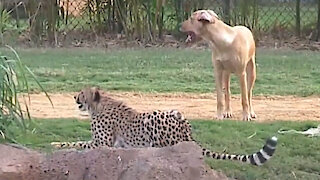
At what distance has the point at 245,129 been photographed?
6.80m

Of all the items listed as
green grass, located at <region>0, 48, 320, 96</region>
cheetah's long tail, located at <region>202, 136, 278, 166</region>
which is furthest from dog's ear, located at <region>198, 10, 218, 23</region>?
cheetah's long tail, located at <region>202, 136, 278, 166</region>

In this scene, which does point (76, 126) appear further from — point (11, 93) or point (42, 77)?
point (42, 77)

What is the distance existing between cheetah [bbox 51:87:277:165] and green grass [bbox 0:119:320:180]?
98 millimetres

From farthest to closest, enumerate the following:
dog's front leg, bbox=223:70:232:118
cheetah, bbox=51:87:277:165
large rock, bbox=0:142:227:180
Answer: dog's front leg, bbox=223:70:232:118
cheetah, bbox=51:87:277:165
large rock, bbox=0:142:227:180

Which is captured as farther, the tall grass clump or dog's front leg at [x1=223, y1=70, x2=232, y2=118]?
dog's front leg at [x1=223, y1=70, x2=232, y2=118]

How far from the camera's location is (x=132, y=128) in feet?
18.9

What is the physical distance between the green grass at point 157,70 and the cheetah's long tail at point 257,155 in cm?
361

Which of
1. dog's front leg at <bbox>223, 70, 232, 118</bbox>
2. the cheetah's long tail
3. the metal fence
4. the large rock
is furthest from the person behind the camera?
the metal fence

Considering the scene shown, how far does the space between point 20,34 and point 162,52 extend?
2334 millimetres

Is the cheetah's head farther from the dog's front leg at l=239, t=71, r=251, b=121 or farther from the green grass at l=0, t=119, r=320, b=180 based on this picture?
the dog's front leg at l=239, t=71, r=251, b=121

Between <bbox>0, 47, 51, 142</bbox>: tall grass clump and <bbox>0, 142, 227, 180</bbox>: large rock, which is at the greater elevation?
<bbox>0, 47, 51, 142</bbox>: tall grass clump

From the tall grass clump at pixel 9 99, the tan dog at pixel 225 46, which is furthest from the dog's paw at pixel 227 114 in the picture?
the tall grass clump at pixel 9 99

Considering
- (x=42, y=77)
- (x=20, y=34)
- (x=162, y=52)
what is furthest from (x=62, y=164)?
(x=20, y=34)

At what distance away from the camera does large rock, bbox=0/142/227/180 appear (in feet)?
14.5
